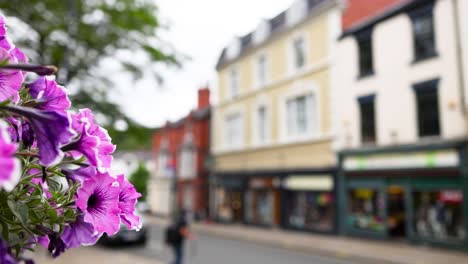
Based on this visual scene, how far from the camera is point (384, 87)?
14695mm

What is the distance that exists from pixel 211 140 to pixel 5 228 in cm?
2641

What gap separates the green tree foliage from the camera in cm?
924

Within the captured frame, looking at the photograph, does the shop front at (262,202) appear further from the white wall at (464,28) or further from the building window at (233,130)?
the white wall at (464,28)

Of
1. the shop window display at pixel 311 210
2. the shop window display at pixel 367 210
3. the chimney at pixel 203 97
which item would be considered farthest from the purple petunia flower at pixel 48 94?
the chimney at pixel 203 97

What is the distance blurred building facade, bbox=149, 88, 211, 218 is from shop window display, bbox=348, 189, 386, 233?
1341cm

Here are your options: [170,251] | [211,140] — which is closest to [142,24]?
[170,251]

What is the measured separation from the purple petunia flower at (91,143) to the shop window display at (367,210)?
589 inches

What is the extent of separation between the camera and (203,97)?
2998 cm

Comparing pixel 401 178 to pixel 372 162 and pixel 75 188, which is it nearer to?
pixel 372 162

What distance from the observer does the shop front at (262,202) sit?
20.1m

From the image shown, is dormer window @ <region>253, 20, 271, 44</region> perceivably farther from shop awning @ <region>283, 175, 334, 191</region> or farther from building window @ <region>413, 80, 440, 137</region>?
building window @ <region>413, 80, 440, 137</region>

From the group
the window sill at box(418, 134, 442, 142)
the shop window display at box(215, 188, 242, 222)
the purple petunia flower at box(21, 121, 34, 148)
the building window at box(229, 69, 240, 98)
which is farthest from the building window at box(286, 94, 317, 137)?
the purple petunia flower at box(21, 121, 34, 148)

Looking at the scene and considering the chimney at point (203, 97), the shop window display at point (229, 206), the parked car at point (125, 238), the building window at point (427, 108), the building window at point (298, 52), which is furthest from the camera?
the chimney at point (203, 97)

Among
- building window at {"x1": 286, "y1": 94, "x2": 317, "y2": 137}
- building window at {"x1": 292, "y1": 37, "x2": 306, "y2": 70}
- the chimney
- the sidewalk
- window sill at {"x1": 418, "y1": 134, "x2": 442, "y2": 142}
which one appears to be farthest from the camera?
the chimney
